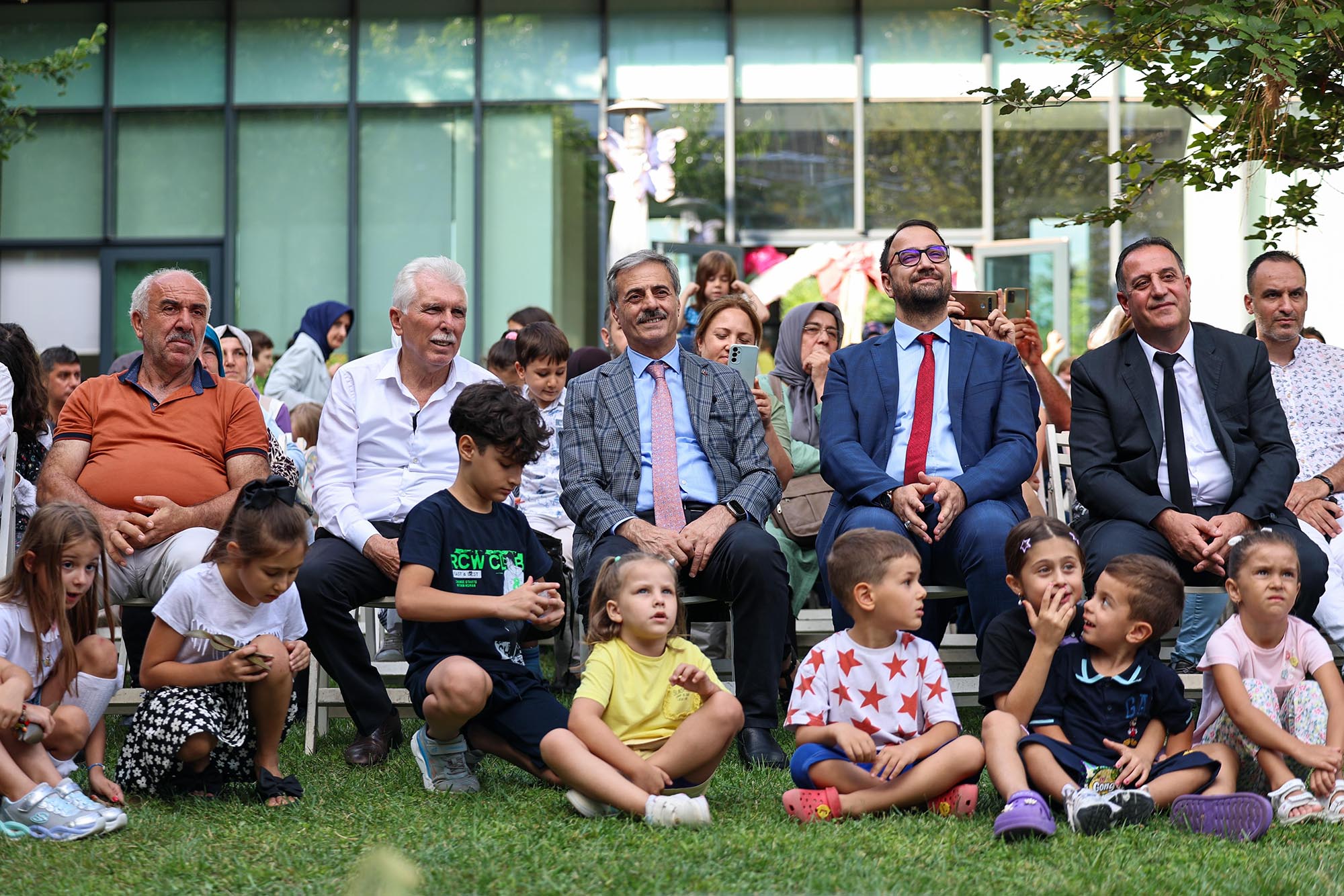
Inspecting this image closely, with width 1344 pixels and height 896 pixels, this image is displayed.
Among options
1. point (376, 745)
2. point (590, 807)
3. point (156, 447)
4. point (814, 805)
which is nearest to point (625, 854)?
point (590, 807)

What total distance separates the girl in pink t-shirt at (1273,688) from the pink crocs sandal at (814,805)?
1154 millimetres

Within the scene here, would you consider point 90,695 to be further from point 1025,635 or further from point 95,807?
point 1025,635

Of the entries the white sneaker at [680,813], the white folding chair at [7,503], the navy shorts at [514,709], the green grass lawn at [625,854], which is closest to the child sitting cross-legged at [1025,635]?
the green grass lawn at [625,854]

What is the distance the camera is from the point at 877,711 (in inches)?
158

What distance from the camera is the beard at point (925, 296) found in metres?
5.39

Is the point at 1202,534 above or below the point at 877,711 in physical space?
above

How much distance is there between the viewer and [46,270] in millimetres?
14945

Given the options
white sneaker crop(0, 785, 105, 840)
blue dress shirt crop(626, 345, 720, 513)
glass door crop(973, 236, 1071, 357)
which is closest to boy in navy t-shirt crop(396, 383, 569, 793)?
blue dress shirt crop(626, 345, 720, 513)

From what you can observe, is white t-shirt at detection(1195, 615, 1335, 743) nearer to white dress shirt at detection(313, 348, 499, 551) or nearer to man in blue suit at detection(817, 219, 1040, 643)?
man in blue suit at detection(817, 219, 1040, 643)

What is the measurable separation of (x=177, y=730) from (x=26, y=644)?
485 mm

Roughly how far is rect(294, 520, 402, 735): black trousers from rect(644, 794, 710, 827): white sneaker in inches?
63.0

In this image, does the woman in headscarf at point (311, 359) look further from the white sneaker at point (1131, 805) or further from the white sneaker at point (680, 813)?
the white sneaker at point (1131, 805)

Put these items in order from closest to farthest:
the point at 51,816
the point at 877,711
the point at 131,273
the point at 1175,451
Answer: the point at 51,816
the point at 877,711
the point at 1175,451
the point at 131,273

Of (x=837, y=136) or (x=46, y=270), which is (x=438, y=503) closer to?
(x=837, y=136)
